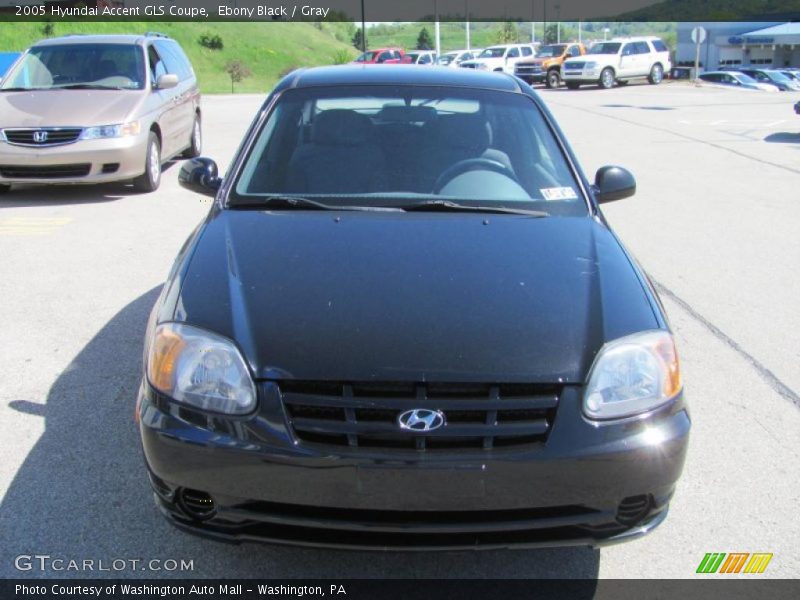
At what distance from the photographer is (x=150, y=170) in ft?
32.2

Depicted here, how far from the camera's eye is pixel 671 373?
9.03 ft

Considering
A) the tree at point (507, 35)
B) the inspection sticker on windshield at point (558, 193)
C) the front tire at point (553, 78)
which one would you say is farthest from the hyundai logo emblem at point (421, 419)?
the tree at point (507, 35)

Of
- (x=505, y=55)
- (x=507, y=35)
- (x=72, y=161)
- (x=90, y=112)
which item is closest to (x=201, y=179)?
(x=72, y=161)

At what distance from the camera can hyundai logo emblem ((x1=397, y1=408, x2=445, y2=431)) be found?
2.46 metres

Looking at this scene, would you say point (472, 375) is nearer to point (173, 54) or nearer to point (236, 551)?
point (236, 551)

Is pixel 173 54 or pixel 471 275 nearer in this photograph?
pixel 471 275

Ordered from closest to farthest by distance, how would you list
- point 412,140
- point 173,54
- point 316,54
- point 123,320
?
point 412,140
point 123,320
point 173,54
point 316,54

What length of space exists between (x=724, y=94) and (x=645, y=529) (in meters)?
28.6

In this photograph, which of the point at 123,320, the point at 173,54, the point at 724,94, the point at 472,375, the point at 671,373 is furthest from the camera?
the point at 724,94

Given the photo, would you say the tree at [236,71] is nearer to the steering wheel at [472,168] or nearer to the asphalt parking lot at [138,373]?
the asphalt parking lot at [138,373]

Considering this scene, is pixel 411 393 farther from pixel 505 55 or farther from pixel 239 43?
pixel 239 43

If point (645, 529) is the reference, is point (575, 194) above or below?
→ above

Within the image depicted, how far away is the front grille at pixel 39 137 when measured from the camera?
8.95m

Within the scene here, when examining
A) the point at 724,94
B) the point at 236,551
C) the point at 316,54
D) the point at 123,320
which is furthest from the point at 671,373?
the point at 316,54
